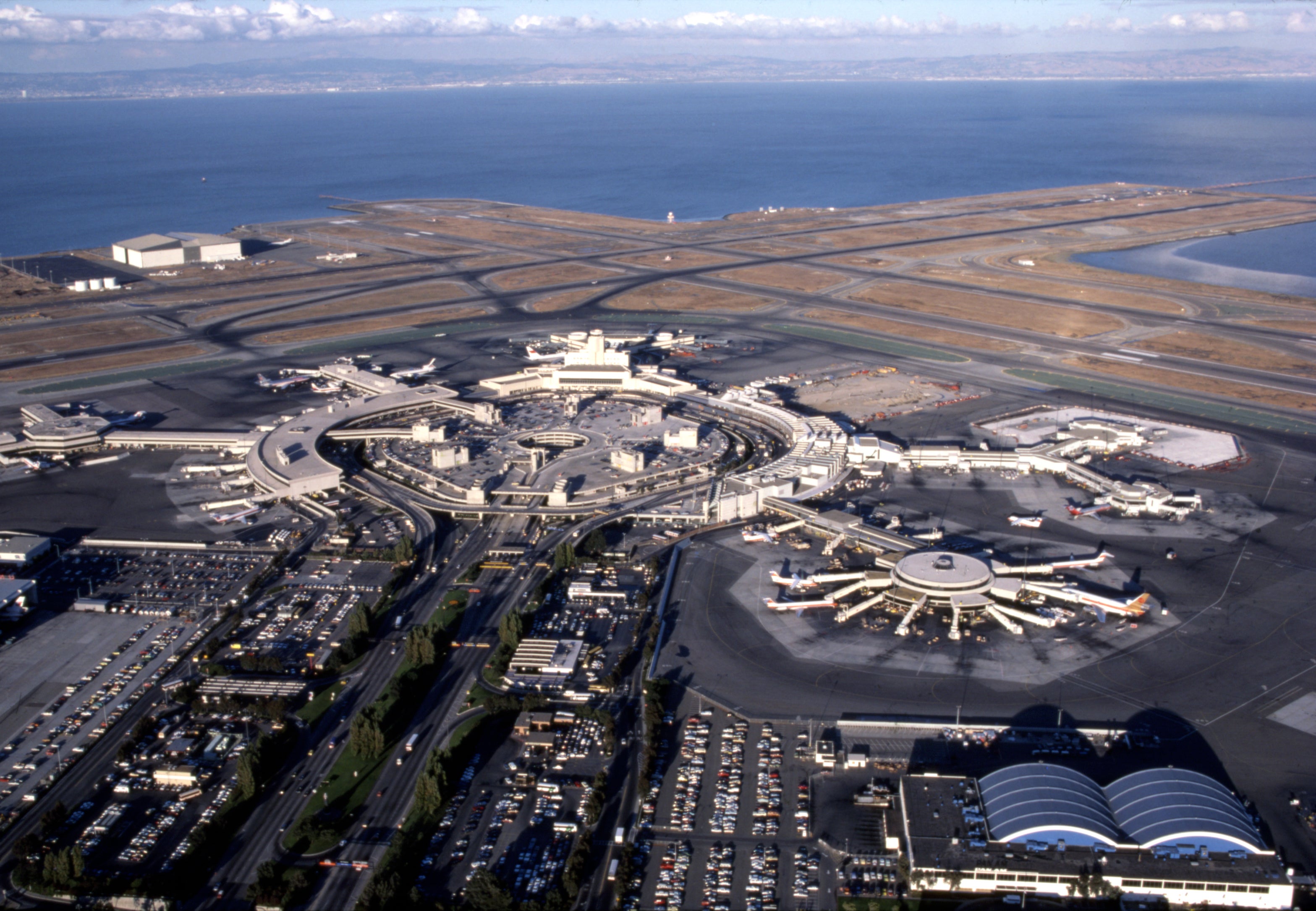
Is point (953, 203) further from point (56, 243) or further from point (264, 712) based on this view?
point (264, 712)

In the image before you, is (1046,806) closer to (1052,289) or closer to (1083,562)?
(1083,562)

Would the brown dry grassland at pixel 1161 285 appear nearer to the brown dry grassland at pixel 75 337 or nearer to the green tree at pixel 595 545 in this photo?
the green tree at pixel 595 545

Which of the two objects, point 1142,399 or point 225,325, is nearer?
point 1142,399

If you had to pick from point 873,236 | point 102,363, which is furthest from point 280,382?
point 873,236

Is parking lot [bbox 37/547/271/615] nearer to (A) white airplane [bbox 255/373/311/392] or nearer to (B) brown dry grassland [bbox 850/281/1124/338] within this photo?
(A) white airplane [bbox 255/373/311/392]

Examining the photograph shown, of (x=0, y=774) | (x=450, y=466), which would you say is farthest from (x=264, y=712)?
(x=450, y=466)
